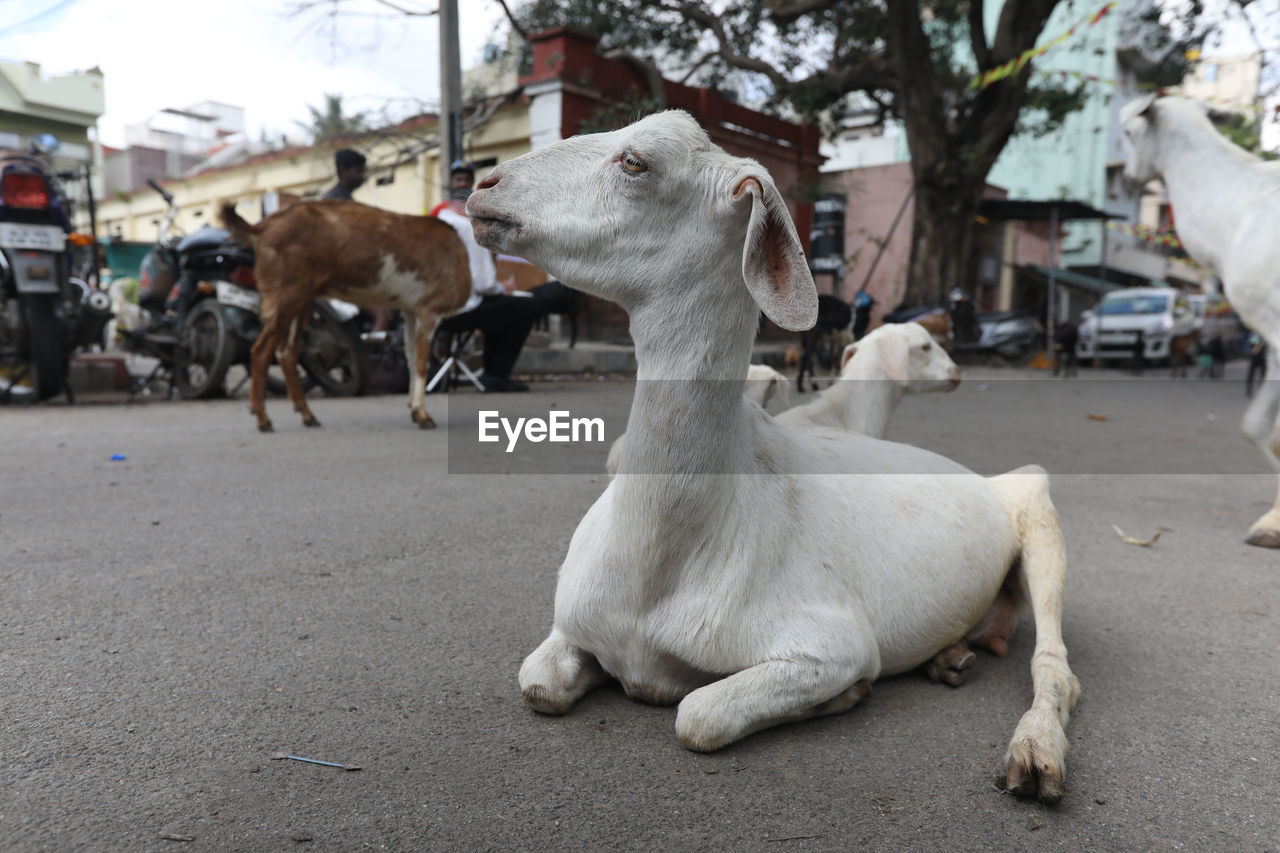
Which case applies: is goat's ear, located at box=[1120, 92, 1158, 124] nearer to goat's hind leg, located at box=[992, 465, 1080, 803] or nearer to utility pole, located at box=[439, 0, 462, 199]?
goat's hind leg, located at box=[992, 465, 1080, 803]

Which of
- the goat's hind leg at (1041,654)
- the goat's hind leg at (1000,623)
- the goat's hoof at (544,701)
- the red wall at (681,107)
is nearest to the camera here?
the goat's hind leg at (1041,654)

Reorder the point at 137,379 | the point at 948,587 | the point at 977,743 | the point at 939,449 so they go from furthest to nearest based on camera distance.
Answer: the point at 137,379
the point at 939,449
the point at 948,587
the point at 977,743

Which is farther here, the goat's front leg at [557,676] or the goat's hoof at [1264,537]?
the goat's hoof at [1264,537]

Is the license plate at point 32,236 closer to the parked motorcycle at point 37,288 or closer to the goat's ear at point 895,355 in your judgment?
the parked motorcycle at point 37,288

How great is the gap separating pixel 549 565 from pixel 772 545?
4.52ft

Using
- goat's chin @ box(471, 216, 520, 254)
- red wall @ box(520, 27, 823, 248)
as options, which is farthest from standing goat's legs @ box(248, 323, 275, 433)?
red wall @ box(520, 27, 823, 248)

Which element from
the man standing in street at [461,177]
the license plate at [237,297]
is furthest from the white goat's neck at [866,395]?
the license plate at [237,297]

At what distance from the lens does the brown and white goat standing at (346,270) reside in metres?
5.61

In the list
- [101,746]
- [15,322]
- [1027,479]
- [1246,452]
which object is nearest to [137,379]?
[15,322]

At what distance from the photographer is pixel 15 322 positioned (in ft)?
21.8

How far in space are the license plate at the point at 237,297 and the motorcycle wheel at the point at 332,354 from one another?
1.52 feet

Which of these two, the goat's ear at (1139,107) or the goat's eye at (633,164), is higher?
the goat's ear at (1139,107)

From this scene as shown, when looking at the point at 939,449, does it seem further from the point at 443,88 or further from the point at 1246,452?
the point at 443,88

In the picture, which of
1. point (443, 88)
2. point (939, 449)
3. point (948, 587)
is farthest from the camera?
point (443, 88)
